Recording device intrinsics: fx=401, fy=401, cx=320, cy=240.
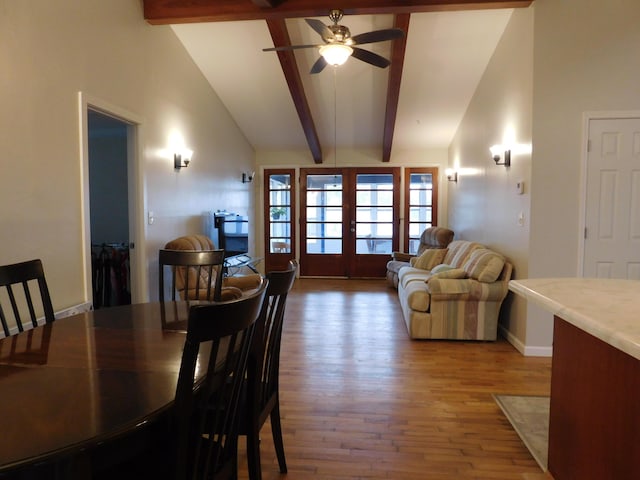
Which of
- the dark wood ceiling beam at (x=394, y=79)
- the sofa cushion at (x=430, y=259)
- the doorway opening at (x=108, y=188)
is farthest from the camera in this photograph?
the sofa cushion at (x=430, y=259)

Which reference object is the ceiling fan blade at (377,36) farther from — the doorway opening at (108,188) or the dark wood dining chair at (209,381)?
the doorway opening at (108,188)

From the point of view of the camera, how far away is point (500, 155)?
4.05 metres

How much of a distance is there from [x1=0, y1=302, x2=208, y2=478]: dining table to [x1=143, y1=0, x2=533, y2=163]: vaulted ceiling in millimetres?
3151

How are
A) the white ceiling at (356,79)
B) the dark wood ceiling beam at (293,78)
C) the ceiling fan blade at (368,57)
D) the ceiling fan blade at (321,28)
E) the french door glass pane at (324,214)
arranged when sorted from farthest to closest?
the french door glass pane at (324,214)
the white ceiling at (356,79)
the dark wood ceiling beam at (293,78)
the ceiling fan blade at (368,57)
the ceiling fan blade at (321,28)

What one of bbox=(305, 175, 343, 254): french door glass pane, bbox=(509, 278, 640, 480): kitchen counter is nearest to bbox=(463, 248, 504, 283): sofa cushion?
bbox=(509, 278, 640, 480): kitchen counter

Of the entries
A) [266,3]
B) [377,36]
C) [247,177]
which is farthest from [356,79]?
[247,177]

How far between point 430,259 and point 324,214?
252cm

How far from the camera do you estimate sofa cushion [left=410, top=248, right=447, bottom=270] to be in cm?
561

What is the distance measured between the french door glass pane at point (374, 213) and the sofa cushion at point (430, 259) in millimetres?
1707

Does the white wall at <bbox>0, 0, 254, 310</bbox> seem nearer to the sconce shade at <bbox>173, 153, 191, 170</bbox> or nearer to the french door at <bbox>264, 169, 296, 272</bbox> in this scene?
the sconce shade at <bbox>173, 153, 191, 170</bbox>

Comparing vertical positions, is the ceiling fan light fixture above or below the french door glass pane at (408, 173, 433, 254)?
above

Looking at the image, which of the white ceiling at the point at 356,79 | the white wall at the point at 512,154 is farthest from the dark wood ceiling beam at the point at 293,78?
the white wall at the point at 512,154

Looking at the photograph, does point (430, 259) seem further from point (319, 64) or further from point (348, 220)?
point (319, 64)

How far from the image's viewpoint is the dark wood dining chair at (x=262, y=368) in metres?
1.52
